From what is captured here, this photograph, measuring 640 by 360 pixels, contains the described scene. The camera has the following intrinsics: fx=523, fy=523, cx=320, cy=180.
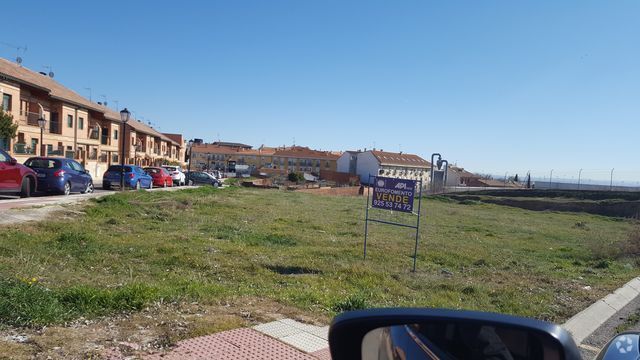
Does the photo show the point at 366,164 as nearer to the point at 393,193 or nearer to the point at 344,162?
the point at 344,162

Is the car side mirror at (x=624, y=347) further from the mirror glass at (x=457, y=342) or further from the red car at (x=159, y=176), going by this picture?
the red car at (x=159, y=176)

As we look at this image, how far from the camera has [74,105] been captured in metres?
47.4

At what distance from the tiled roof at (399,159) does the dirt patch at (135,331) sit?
334ft

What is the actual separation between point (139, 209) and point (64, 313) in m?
13.2

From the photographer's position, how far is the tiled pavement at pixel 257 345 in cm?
448

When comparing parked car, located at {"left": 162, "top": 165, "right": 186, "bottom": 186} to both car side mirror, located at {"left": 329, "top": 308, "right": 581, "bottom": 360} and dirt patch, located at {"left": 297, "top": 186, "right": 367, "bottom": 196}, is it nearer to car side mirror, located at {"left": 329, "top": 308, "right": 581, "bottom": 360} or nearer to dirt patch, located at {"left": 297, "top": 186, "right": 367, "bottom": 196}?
dirt patch, located at {"left": 297, "top": 186, "right": 367, "bottom": 196}

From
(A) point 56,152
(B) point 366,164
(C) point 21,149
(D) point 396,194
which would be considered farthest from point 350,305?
(B) point 366,164

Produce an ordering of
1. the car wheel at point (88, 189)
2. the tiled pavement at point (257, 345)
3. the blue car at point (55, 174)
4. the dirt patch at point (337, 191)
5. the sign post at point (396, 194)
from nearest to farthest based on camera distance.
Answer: the tiled pavement at point (257, 345) → the sign post at point (396, 194) → the blue car at point (55, 174) → the car wheel at point (88, 189) → the dirt patch at point (337, 191)

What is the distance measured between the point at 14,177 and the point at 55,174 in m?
3.75

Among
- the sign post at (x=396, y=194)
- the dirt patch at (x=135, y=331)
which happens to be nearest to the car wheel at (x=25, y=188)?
the sign post at (x=396, y=194)

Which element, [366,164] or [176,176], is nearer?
[176,176]

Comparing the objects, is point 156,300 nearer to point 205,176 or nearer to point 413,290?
point 413,290

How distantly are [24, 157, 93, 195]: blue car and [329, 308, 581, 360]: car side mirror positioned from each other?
2057cm

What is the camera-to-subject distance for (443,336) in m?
1.98
